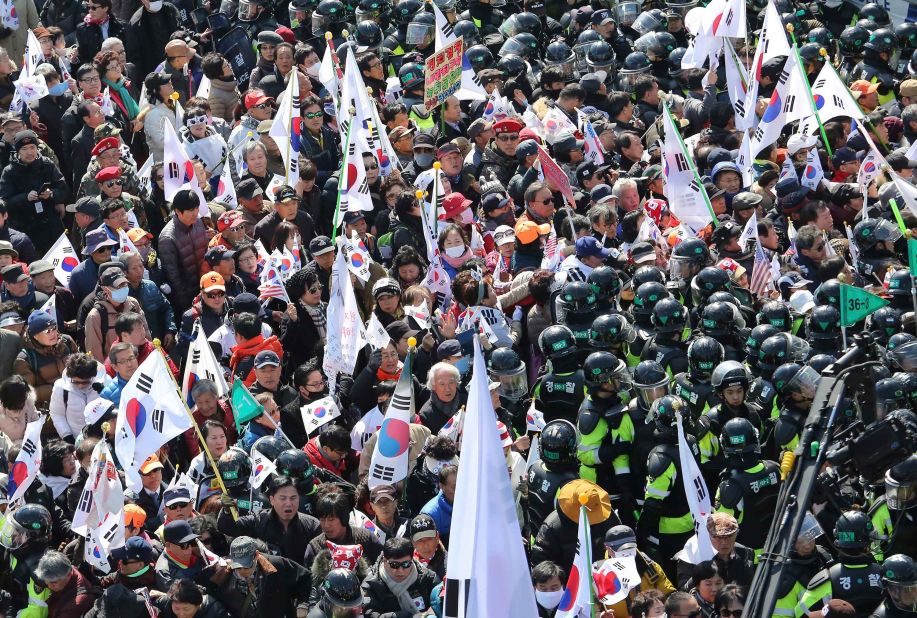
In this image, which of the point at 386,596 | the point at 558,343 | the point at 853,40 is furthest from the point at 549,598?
the point at 853,40

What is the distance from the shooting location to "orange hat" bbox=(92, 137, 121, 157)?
650 inches

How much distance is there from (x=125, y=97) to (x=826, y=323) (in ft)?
26.4

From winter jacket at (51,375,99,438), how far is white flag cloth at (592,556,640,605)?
15.1 ft

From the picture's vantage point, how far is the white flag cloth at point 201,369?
1398 cm

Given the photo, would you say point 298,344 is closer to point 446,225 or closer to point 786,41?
point 446,225

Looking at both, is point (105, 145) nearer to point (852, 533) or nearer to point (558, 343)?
point (558, 343)

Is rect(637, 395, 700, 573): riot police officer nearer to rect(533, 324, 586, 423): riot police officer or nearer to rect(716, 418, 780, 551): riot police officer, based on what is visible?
rect(716, 418, 780, 551): riot police officer

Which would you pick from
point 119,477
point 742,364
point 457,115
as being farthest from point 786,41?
point 119,477

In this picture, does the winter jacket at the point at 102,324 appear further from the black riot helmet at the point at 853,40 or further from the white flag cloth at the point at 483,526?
the black riot helmet at the point at 853,40

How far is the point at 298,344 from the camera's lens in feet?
49.4

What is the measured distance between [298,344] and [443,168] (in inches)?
116

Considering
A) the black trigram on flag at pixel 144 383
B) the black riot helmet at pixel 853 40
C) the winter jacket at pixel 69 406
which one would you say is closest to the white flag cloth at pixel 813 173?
the black riot helmet at pixel 853 40

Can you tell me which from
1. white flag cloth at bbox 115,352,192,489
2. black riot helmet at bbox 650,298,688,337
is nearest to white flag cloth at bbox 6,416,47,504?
white flag cloth at bbox 115,352,192,489

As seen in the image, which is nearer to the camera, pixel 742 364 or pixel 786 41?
pixel 742 364
